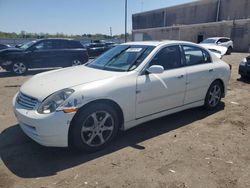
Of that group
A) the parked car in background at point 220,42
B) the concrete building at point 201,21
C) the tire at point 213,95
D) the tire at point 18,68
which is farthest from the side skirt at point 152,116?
the concrete building at point 201,21

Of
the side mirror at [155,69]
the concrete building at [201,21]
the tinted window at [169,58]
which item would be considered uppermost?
the concrete building at [201,21]

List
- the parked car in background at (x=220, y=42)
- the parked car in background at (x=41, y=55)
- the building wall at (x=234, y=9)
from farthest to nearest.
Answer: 1. the building wall at (x=234, y=9)
2. the parked car in background at (x=220, y=42)
3. the parked car in background at (x=41, y=55)

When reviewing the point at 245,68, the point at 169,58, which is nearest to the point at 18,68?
the point at 169,58

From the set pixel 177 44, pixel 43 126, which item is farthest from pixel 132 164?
pixel 177 44

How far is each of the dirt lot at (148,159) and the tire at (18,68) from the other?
6.63 metres

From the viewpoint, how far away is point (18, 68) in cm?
1088

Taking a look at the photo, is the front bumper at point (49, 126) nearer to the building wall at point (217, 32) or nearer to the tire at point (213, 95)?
the tire at point (213, 95)

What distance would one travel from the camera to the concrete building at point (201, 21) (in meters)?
30.1

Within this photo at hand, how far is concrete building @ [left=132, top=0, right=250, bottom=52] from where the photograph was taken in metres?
30.1

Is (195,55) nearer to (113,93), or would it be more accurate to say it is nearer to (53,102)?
(113,93)

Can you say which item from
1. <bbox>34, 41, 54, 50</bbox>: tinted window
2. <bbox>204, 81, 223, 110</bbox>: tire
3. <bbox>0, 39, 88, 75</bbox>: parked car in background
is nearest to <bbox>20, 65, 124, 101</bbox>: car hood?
<bbox>204, 81, 223, 110</bbox>: tire

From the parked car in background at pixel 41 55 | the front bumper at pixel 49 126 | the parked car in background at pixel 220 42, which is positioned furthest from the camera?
the parked car in background at pixel 220 42

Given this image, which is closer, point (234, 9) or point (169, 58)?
point (169, 58)

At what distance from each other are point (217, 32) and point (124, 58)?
31.7m
